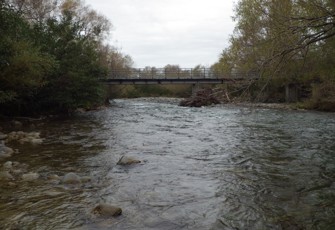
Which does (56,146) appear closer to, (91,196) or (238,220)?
(91,196)

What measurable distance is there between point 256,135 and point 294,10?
696 centimetres

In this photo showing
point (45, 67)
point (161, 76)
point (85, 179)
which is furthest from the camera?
point (161, 76)

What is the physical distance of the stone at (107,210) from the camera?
6908mm

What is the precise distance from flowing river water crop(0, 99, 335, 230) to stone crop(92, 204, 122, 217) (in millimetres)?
126

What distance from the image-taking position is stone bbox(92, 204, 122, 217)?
6.91 m

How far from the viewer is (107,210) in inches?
275

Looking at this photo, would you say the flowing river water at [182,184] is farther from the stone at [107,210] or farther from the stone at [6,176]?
the stone at [6,176]

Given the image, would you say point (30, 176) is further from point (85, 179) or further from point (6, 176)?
point (85, 179)

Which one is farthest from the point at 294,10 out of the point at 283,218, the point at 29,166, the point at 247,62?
the point at 29,166

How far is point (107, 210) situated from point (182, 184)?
8.54 ft

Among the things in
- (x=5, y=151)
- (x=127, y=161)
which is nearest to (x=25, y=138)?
(x=5, y=151)

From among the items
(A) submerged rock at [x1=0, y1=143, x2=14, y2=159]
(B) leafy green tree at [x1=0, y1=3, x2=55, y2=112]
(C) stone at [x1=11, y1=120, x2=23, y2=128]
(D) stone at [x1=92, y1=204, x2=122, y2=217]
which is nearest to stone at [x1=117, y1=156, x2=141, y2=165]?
(A) submerged rock at [x1=0, y1=143, x2=14, y2=159]

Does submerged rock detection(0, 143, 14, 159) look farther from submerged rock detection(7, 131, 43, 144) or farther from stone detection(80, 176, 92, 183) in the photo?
stone detection(80, 176, 92, 183)

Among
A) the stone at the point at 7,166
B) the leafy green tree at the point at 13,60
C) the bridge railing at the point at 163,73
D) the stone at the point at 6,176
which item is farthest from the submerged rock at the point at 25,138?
the bridge railing at the point at 163,73
